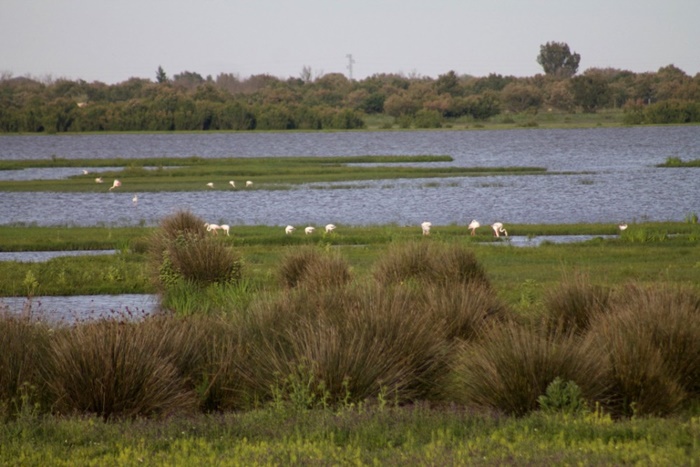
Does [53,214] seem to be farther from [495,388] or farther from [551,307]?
[495,388]

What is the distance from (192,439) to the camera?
8.11 m

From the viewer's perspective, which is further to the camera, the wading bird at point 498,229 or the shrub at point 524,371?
the wading bird at point 498,229

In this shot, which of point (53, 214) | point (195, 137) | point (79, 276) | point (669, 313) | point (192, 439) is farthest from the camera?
point (195, 137)

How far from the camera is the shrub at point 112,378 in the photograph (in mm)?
9359

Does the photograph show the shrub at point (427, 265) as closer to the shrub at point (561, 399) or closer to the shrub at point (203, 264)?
the shrub at point (203, 264)

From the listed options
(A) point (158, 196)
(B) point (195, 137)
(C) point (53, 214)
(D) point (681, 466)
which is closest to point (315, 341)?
(D) point (681, 466)

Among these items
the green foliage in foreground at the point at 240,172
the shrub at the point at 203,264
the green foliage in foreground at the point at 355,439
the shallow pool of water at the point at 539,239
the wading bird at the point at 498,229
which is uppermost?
the green foliage in foreground at the point at 355,439

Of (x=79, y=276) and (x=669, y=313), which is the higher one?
(x=669, y=313)

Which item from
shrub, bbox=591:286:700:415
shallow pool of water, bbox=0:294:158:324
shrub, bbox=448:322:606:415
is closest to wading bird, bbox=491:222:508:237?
shallow pool of water, bbox=0:294:158:324

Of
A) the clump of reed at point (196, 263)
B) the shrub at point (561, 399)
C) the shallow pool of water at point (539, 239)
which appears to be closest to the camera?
the shrub at point (561, 399)

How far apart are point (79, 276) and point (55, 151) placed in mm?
74880

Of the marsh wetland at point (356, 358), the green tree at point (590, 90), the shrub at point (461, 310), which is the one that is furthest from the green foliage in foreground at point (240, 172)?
the green tree at point (590, 90)

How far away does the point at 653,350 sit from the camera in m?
9.65

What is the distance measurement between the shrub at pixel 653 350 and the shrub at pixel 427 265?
4.06 meters
